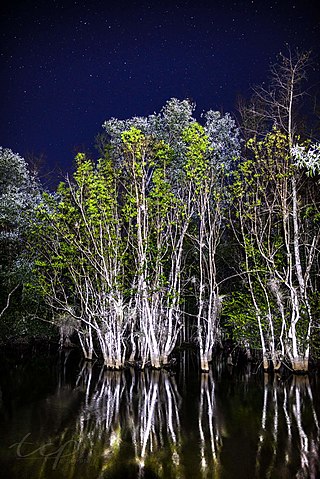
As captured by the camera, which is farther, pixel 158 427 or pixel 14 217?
pixel 14 217

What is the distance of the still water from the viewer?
19.4ft

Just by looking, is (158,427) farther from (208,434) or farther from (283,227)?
(283,227)

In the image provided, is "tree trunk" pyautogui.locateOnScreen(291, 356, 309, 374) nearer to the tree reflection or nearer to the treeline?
the treeline

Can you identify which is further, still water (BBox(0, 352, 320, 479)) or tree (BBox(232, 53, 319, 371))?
tree (BBox(232, 53, 319, 371))

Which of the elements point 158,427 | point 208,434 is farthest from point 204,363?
point 208,434

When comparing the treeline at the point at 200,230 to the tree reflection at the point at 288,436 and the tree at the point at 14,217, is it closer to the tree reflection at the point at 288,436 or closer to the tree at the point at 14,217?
the tree reflection at the point at 288,436

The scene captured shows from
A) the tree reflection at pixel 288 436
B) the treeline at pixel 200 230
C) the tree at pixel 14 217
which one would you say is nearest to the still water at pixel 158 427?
the tree reflection at pixel 288 436

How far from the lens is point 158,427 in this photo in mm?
8078

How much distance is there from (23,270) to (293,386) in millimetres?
14960

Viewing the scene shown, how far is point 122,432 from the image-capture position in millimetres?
7691

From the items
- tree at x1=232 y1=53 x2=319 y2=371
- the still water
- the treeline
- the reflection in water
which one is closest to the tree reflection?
the still water

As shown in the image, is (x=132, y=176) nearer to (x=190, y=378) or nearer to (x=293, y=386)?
(x=190, y=378)

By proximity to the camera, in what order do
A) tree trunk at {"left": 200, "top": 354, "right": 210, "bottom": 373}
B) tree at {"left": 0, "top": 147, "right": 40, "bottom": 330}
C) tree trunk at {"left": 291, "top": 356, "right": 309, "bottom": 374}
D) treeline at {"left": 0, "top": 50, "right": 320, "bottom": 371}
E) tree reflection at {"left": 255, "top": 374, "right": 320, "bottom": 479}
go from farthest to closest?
tree at {"left": 0, "top": 147, "right": 40, "bottom": 330}, tree trunk at {"left": 200, "top": 354, "right": 210, "bottom": 373}, treeline at {"left": 0, "top": 50, "right": 320, "bottom": 371}, tree trunk at {"left": 291, "top": 356, "right": 309, "bottom": 374}, tree reflection at {"left": 255, "top": 374, "right": 320, "bottom": 479}

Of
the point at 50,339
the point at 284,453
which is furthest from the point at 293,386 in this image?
the point at 50,339
